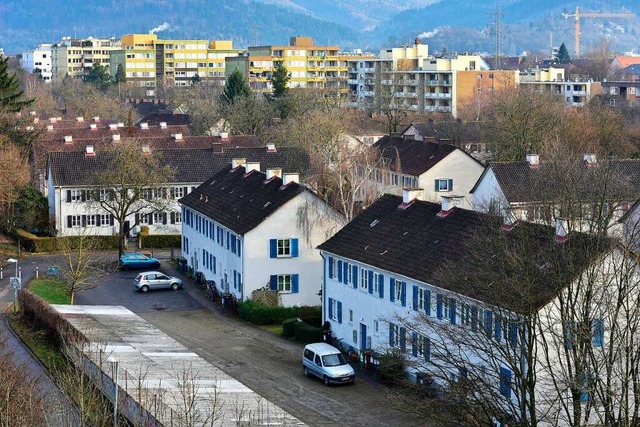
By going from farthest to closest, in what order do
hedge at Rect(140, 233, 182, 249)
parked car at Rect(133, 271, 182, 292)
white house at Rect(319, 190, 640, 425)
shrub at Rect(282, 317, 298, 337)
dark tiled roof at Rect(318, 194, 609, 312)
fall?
hedge at Rect(140, 233, 182, 249)
parked car at Rect(133, 271, 182, 292)
shrub at Rect(282, 317, 298, 337)
dark tiled roof at Rect(318, 194, 609, 312)
white house at Rect(319, 190, 640, 425)

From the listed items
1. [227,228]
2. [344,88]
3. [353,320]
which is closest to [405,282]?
[353,320]

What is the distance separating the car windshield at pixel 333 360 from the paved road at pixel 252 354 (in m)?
0.83

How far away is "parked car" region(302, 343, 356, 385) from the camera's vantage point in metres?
43.9

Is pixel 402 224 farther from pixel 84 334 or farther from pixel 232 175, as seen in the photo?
pixel 232 175

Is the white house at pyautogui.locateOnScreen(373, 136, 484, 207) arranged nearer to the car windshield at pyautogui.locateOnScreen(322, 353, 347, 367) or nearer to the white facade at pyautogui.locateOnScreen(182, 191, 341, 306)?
the white facade at pyautogui.locateOnScreen(182, 191, 341, 306)

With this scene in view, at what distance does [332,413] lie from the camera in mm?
40656

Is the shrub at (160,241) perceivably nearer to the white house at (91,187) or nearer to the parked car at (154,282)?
the white house at (91,187)

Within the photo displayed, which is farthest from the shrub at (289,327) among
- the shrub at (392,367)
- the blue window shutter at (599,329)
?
the blue window shutter at (599,329)

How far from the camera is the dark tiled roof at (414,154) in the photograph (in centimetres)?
8306

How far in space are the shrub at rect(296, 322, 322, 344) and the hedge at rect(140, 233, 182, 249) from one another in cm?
2580

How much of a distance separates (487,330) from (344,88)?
143 metres

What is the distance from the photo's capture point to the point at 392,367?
144ft

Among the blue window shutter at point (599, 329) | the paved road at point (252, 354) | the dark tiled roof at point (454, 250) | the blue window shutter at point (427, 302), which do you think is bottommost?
the paved road at point (252, 354)

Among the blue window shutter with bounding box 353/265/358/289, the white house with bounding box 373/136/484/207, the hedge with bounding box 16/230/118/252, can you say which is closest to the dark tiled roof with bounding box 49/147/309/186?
the hedge with bounding box 16/230/118/252
